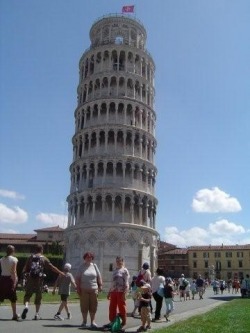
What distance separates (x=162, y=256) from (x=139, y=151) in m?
71.7

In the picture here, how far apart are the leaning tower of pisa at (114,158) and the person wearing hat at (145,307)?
3941 cm

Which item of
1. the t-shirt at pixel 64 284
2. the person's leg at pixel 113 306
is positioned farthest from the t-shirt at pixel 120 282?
the t-shirt at pixel 64 284

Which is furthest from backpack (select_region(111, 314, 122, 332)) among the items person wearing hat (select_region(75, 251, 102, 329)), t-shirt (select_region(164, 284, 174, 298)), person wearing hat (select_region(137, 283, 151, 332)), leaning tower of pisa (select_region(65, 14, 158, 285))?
leaning tower of pisa (select_region(65, 14, 158, 285))

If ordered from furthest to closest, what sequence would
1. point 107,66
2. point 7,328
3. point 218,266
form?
point 218,266
point 107,66
point 7,328

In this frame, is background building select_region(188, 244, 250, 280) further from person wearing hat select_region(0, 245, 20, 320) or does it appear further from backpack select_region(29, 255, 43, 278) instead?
person wearing hat select_region(0, 245, 20, 320)

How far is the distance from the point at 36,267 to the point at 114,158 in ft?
138

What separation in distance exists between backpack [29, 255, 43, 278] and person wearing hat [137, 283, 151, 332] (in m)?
2.97

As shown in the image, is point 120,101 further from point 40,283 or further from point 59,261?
point 40,283

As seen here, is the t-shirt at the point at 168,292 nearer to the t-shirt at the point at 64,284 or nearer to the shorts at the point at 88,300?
the t-shirt at the point at 64,284

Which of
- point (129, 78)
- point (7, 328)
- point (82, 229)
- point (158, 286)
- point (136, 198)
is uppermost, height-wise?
point (129, 78)

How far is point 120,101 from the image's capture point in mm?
57000

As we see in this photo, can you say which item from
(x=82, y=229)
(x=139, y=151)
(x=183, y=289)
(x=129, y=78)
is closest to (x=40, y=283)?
(x=183, y=289)

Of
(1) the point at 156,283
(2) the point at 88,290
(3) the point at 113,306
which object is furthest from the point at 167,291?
(2) the point at 88,290

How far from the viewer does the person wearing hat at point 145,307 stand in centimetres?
1103
